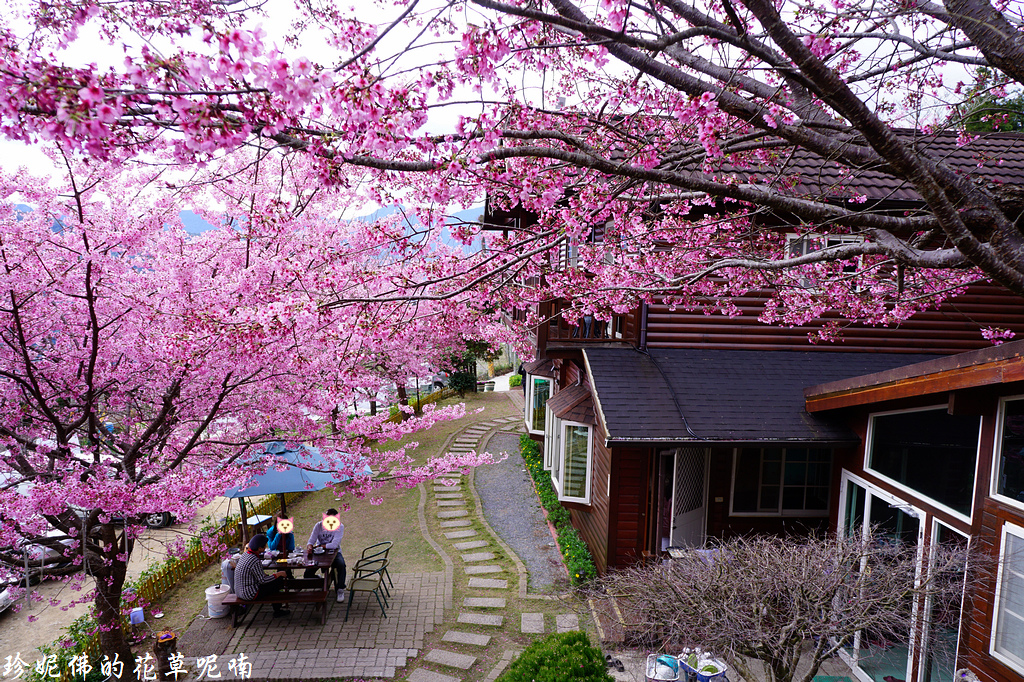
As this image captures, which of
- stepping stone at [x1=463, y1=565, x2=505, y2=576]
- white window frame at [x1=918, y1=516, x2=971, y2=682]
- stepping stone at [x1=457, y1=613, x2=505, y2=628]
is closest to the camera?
white window frame at [x1=918, y1=516, x2=971, y2=682]

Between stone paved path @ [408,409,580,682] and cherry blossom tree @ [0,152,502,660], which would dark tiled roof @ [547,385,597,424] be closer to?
stone paved path @ [408,409,580,682]

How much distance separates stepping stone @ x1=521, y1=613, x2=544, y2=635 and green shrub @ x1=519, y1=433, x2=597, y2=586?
1.06 m

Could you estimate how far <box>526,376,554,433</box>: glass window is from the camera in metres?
13.6

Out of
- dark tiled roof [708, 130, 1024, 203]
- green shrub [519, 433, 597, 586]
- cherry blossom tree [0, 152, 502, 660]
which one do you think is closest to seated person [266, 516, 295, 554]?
cherry blossom tree [0, 152, 502, 660]

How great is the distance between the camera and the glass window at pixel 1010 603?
175 inches

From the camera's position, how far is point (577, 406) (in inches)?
351

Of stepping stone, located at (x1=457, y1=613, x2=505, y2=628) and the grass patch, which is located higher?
stepping stone, located at (x1=457, y1=613, x2=505, y2=628)

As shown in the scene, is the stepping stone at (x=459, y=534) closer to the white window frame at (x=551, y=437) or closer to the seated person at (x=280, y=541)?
the white window frame at (x=551, y=437)

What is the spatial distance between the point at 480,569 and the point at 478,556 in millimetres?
497

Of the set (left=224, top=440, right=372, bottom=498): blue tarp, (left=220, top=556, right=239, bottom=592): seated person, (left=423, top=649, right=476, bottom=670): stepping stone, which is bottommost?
(left=423, top=649, right=476, bottom=670): stepping stone

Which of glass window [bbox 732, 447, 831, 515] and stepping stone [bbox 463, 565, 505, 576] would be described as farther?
stepping stone [bbox 463, 565, 505, 576]

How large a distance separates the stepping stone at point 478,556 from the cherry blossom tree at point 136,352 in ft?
9.86

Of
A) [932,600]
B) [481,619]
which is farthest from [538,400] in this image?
A: [932,600]

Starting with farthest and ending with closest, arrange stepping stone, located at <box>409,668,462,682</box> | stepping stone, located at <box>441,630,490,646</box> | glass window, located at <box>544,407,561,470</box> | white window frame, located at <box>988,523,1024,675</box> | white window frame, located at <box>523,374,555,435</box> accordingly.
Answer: white window frame, located at <box>523,374,555,435</box> < glass window, located at <box>544,407,561,470</box> < stepping stone, located at <box>441,630,490,646</box> < stepping stone, located at <box>409,668,462,682</box> < white window frame, located at <box>988,523,1024,675</box>
